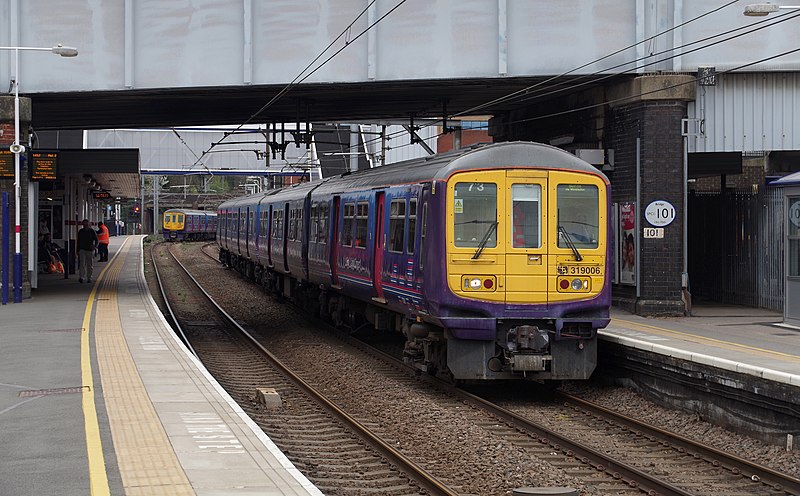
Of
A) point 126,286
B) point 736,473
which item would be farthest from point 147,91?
point 736,473

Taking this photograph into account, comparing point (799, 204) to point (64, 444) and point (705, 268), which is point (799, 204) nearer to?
point (705, 268)

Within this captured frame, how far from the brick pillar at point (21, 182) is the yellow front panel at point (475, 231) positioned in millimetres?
12791

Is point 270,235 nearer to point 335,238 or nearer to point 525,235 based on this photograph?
point 335,238

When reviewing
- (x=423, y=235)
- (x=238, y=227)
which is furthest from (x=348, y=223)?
(x=238, y=227)

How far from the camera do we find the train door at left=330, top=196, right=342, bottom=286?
18.6 meters

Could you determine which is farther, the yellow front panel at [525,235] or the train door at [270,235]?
the train door at [270,235]

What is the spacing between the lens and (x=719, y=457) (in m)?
9.49

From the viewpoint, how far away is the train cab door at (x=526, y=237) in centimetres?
1255

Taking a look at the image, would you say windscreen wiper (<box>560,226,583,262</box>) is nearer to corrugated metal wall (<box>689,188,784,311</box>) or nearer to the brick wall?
the brick wall

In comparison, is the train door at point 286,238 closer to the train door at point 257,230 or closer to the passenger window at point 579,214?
the train door at point 257,230

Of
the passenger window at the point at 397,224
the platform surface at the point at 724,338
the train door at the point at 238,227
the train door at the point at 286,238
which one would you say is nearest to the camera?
the platform surface at the point at 724,338

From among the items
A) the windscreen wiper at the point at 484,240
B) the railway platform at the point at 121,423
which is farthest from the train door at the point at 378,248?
the railway platform at the point at 121,423

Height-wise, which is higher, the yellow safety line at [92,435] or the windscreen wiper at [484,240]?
the windscreen wiper at [484,240]

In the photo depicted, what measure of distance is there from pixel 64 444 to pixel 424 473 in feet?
9.54
